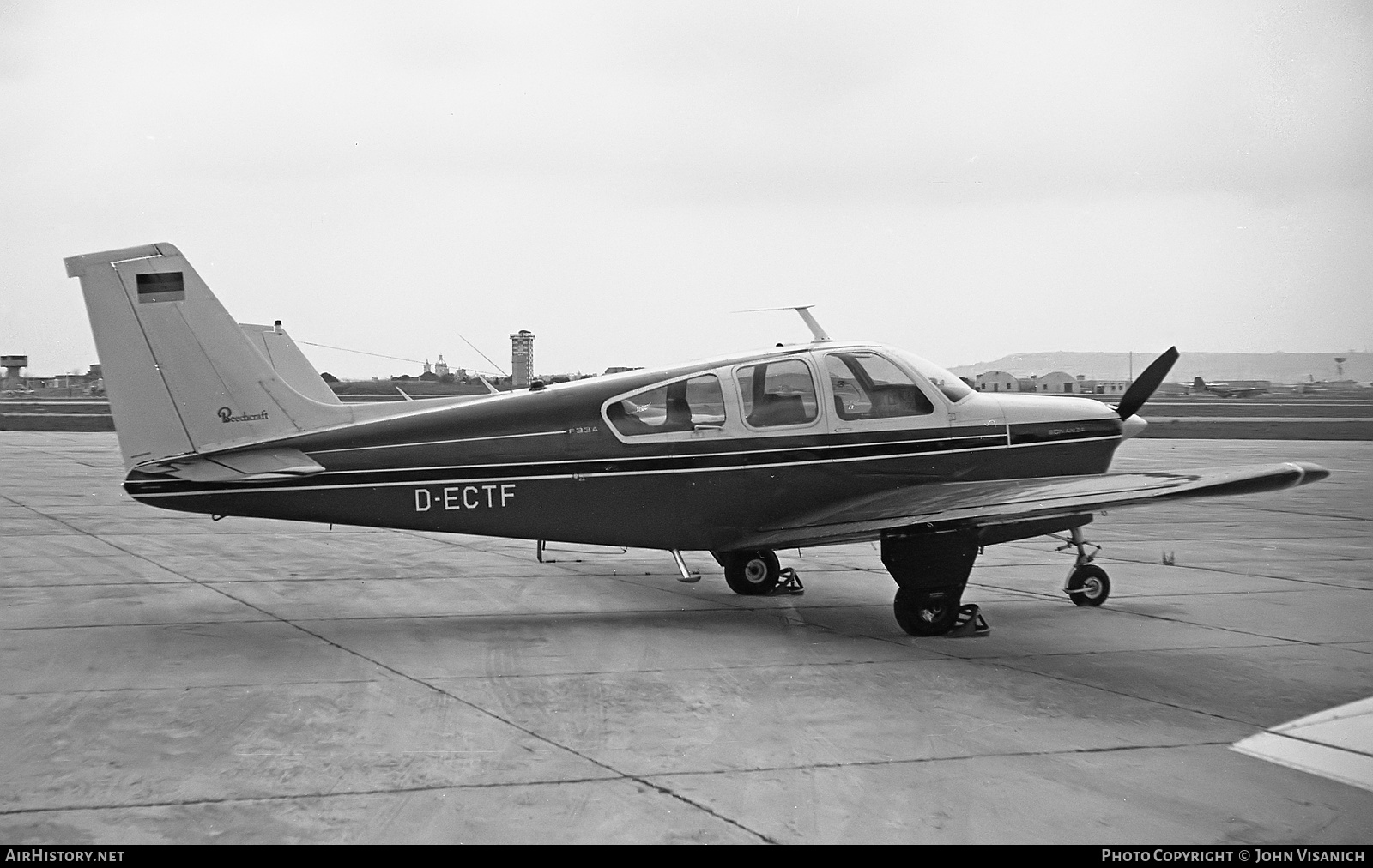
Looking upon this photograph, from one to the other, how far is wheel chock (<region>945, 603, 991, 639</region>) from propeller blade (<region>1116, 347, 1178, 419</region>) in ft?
8.19

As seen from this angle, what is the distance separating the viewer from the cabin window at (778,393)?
29.3 ft

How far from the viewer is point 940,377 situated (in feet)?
30.8

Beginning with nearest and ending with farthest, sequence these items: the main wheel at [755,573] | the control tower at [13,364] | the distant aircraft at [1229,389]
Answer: the main wheel at [755,573] → the distant aircraft at [1229,389] → the control tower at [13,364]

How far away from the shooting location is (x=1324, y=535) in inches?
556

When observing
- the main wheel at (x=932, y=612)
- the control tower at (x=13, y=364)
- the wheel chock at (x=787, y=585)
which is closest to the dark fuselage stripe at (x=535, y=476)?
the main wheel at (x=932, y=612)

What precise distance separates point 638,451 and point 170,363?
345cm

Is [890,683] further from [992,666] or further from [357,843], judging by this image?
[357,843]

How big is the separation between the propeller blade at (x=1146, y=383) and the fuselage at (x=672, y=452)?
1.26 feet

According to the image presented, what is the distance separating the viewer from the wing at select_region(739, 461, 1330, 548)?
664 centimetres

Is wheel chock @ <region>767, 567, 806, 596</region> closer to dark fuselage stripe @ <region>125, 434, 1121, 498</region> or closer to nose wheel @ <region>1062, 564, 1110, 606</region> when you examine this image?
dark fuselage stripe @ <region>125, 434, 1121, 498</region>

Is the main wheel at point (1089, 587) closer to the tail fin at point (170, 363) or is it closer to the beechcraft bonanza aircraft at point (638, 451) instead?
the beechcraft bonanza aircraft at point (638, 451)

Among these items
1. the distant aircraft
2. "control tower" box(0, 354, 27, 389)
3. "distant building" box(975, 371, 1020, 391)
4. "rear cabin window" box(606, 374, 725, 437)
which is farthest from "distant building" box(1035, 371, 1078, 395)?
"control tower" box(0, 354, 27, 389)

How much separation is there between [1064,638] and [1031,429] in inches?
76.6

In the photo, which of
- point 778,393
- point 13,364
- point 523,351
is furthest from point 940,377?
point 13,364
